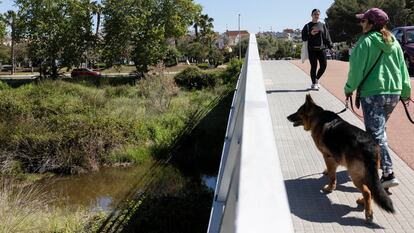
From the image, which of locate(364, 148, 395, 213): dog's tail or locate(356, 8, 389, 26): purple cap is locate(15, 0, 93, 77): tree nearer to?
locate(356, 8, 389, 26): purple cap

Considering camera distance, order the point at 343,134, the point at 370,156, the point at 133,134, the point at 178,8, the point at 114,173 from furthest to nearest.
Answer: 1. the point at 178,8
2. the point at 133,134
3. the point at 114,173
4. the point at 343,134
5. the point at 370,156

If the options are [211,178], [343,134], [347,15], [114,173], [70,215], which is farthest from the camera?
[347,15]

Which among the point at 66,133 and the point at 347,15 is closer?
the point at 66,133

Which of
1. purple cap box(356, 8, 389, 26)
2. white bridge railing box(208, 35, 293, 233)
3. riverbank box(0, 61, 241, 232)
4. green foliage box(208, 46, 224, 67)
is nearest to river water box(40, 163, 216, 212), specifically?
riverbank box(0, 61, 241, 232)

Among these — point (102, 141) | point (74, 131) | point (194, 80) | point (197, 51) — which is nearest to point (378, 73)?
point (102, 141)

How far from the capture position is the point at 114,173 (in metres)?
17.5

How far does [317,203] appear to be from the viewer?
481cm

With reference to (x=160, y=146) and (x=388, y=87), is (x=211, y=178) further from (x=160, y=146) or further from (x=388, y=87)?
(x=388, y=87)

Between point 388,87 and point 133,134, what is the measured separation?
16.3 meters

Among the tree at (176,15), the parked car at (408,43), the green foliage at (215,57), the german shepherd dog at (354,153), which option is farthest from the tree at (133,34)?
the german shepherd dog at (354,153)

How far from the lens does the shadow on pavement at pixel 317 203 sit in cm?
438

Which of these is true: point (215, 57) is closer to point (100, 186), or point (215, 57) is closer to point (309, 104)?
point (100, 186)

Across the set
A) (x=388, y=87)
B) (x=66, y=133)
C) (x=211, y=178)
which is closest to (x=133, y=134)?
(x=66, y=133)

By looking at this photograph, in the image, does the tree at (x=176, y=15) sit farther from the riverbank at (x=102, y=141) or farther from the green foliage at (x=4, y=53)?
the green foliage at (x=4, y=53)
